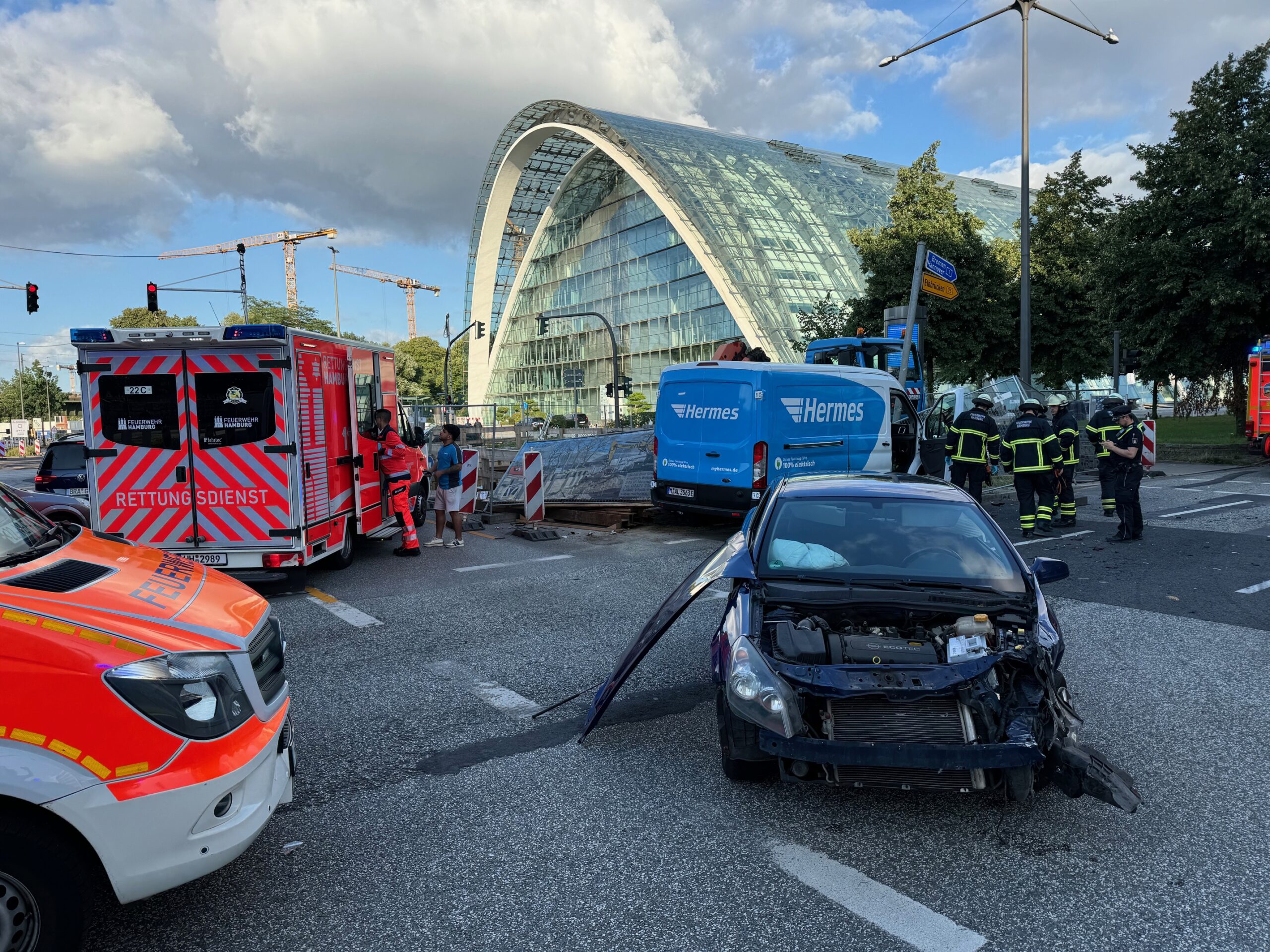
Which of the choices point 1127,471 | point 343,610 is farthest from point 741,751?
point 1127,471

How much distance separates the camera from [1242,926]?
2.79 metres

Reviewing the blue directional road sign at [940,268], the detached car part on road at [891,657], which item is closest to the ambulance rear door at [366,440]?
the detached car part on road at [891,657]

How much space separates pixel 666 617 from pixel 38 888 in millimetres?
2751

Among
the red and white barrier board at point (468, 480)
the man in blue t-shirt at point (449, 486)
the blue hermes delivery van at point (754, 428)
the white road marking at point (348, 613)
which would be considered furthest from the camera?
the red and white barrier board at point (468, 480)

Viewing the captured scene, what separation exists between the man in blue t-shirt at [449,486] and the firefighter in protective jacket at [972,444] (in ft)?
23.2

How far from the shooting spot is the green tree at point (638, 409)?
145 ft

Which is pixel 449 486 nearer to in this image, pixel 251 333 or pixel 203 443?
pixel 203 443

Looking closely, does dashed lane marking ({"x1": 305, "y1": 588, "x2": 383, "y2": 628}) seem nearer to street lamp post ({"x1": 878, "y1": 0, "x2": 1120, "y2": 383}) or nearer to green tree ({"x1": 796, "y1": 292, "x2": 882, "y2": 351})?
street lamp post ({"x1": 878, "y1": 0, "x2": 1120, "y2": 383})

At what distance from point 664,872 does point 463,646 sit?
11.5 ft

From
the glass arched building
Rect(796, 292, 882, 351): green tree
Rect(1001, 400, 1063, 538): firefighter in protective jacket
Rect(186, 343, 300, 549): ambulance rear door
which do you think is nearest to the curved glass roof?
the glass arched building

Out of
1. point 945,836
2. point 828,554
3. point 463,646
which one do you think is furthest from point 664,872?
point 463,646

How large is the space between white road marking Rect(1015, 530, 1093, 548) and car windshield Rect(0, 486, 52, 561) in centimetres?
978

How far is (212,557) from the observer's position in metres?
8.15

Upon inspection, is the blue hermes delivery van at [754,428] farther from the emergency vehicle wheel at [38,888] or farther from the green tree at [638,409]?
the green tree at [638,409]
